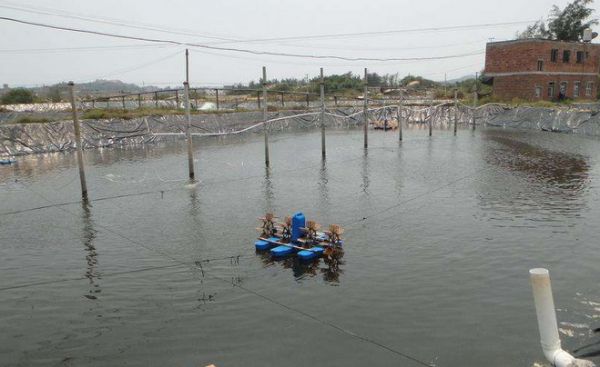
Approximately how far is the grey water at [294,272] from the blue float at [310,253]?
0.34 metres

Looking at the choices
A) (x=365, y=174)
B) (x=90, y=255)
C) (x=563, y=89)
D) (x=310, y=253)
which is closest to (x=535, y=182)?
(x=365, y=174)

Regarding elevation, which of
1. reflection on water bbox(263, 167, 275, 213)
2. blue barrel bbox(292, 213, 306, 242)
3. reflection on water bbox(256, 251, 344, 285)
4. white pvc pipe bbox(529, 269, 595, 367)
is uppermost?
white pvc pipe bbox(529, 269, 595, 367)

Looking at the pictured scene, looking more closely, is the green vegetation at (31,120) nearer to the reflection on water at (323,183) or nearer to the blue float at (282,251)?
the reflection on water at (323,183)

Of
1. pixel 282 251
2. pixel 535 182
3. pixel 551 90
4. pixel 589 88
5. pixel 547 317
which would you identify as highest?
pixel 589 88

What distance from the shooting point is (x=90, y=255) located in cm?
1529

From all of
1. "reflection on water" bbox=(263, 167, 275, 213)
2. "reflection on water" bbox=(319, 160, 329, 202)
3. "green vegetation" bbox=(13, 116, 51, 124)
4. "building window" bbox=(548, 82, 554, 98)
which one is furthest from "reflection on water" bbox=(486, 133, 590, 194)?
"green vegetation" bbox=(13, 116, 51, 124)

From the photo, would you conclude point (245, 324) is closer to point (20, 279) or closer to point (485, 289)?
point (485, 289)

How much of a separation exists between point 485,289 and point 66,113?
45948 millimetres

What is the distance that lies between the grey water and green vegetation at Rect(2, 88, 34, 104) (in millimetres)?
41709

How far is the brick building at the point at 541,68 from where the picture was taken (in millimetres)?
65188

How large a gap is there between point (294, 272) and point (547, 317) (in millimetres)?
9495

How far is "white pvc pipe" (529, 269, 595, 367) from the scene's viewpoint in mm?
4512

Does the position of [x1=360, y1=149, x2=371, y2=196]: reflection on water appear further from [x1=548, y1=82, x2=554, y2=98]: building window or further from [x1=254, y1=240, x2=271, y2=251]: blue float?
[x1=548, y1=82, x2=554, y2=98]: building window

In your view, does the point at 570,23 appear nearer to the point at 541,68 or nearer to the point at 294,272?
the point at 541,68
